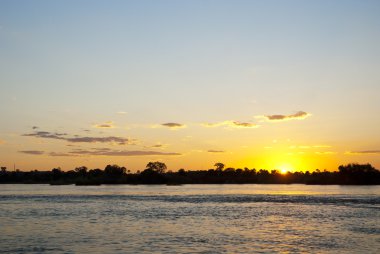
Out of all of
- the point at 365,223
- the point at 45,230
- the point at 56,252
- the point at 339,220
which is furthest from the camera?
the point at 339,220

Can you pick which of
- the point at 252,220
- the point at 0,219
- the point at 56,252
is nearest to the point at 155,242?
the point at 56,252

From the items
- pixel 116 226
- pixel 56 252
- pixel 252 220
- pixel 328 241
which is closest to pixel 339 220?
pixel 252 220

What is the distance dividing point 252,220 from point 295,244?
21.8 meters

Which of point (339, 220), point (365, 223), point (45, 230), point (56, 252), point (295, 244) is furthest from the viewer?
point (339, 220)

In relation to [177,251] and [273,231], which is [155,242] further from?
[273,231]

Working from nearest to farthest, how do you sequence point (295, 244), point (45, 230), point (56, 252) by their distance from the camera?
1. point (56, 252)
2. point (295, 244)
3. point (45, 230)

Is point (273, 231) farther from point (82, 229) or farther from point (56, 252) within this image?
point (56, 252)

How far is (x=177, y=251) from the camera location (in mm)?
35594

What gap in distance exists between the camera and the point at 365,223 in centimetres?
5606

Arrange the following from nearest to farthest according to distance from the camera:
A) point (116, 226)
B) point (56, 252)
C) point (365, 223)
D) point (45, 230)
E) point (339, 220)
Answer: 1. point (56, 252)
2. point (45, 230)
3. point (116, 226)
4. point (365, 223)
5. point (339, 220)

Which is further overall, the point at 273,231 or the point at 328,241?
the point at 273,231

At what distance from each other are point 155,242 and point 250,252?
8967 millimetres

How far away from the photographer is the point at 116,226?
5269 centimetres

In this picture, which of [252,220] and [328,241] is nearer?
[328,241]
